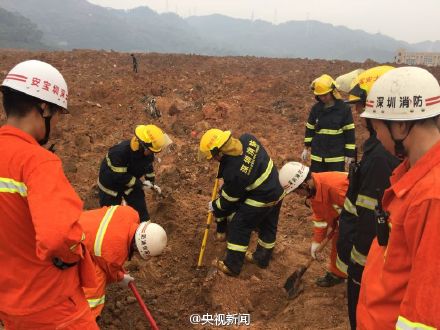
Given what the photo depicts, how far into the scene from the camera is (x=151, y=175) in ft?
17.6

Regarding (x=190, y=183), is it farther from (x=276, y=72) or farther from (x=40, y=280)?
(x=276, y=72)

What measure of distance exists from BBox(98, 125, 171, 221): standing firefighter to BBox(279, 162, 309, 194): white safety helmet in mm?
1660

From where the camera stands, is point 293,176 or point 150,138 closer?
point 293,176

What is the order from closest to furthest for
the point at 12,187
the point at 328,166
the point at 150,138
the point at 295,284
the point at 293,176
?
the point at 12,187 → the point at 293,176 → the point at 295,284 → the point at 150,138 → the point at 328,166

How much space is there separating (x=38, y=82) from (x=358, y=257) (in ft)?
7.56

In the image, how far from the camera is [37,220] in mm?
1728

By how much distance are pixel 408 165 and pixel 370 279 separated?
0.58 metres

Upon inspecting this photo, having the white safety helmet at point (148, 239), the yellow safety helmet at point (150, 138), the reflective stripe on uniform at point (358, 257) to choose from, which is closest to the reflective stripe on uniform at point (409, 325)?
the reflective stripe on uniform at point (358, 257)

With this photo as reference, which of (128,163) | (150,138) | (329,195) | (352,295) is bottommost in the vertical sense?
(352,295)

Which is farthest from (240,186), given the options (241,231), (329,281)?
(329,281)

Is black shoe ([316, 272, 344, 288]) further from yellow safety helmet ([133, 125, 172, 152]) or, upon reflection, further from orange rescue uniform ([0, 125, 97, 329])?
orange rescue uniform ([0, 125, 97, 329])

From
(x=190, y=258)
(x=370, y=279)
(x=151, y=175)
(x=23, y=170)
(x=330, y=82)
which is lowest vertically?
(x=190, y=258)

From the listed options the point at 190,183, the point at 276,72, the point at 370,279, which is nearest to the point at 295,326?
the point at 370,279

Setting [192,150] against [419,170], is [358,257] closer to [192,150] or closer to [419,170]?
[419,170]
